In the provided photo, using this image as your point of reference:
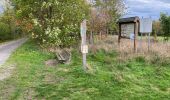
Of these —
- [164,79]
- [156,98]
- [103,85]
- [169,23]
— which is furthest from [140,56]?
[169,23]

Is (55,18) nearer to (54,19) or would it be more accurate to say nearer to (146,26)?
(54,19)

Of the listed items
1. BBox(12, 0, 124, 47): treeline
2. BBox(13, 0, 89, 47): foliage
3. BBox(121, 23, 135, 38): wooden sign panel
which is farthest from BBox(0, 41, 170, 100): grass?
BBox(13, 0, 89, 47): foliage

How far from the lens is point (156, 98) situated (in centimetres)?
909

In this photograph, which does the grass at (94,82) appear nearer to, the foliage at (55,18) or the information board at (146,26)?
the information board at (146,26)

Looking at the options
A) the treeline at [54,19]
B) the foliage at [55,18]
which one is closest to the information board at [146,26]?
the treeline at [54,19]

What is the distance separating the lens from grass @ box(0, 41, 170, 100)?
31.4ft

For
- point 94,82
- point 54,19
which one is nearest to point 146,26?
point 94,82

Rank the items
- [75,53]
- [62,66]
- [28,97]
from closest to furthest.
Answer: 1. [28,97]
2. [62,66]
3. [75,53]

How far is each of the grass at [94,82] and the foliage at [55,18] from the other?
947 centimetres

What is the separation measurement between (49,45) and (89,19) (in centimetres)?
904

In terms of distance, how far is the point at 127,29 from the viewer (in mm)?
19766

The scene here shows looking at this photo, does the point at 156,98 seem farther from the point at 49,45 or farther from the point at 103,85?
the point at 49,45

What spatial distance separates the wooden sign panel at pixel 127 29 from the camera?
750 inches

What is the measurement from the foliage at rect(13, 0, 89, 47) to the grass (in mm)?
9465
